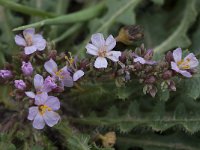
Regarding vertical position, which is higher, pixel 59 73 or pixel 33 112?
pixel 59 73

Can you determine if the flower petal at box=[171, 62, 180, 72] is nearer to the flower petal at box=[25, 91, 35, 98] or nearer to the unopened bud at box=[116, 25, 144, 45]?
the unopened bud at box=[116, 25, 144, 45]

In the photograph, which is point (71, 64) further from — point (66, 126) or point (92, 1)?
point (92, 1)

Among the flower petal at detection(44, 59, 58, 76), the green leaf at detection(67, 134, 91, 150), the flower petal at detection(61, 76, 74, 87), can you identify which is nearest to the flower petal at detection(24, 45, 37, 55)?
the flower petal at detection(44, 59, 58, 76)

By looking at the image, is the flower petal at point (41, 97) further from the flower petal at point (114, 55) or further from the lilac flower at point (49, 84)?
the flower petal at point (114, 55)

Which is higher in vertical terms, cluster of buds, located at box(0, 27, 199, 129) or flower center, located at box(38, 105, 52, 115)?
cluster of buds, located at box(0, 27, 199, 129)

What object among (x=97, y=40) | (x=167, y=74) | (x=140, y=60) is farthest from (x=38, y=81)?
(x=167, y=74)

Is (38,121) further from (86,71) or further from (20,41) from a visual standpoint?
(20,41)
